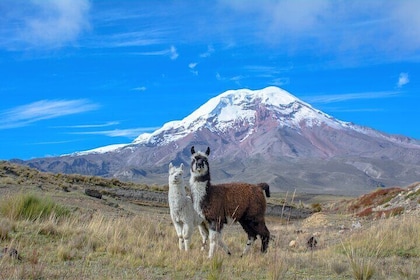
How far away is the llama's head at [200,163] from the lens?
11.4m

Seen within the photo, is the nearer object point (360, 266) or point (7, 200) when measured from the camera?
point (360, 266)

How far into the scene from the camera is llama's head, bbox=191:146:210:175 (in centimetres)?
1135

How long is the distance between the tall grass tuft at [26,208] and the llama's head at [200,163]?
154 inches

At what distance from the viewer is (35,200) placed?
1446 centimetres

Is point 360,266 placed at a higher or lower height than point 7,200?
lower

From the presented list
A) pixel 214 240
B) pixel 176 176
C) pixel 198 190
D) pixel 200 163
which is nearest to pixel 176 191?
pixel 176 176

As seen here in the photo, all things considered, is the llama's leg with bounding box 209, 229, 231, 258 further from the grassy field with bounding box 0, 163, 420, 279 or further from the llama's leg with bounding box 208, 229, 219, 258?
the grassy field with bounding box 0, 163, 420, 279

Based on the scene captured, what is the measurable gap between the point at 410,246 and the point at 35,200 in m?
9.41

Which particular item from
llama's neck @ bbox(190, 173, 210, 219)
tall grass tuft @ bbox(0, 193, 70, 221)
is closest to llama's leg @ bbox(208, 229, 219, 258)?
llama's neck @ bbox(190, 173, 210, 219)

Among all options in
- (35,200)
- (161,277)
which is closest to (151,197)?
(35,200)

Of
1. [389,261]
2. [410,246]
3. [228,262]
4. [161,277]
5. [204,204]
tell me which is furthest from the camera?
[410,246]

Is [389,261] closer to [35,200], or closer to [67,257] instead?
[67,257]

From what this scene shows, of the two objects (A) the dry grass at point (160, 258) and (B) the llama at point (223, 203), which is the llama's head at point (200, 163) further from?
(A) the dry grass at point (160, 258)

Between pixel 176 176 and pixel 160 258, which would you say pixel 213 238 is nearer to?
pixel 160 258
